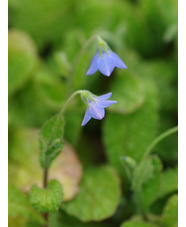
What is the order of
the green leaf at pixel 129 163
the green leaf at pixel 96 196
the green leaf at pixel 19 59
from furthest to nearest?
the green leaf at pixel 19 59 < the green leaf at pixel 96 196 < the green leaf at pixel 129 163

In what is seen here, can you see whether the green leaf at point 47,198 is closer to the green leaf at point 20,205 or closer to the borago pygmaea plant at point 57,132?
the borago pygmaea plant at point 57,132

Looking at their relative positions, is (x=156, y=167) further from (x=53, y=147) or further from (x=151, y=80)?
(x=151, y=80)

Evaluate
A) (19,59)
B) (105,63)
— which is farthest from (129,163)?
(19,59)

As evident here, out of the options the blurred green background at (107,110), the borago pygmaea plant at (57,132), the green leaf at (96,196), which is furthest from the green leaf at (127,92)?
the borago pygmaea plant at (57,132)

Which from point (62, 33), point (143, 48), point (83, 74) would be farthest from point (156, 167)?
point (62, 33)

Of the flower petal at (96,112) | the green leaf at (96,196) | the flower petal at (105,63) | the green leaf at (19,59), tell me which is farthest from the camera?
the green leaf at (19,59)
